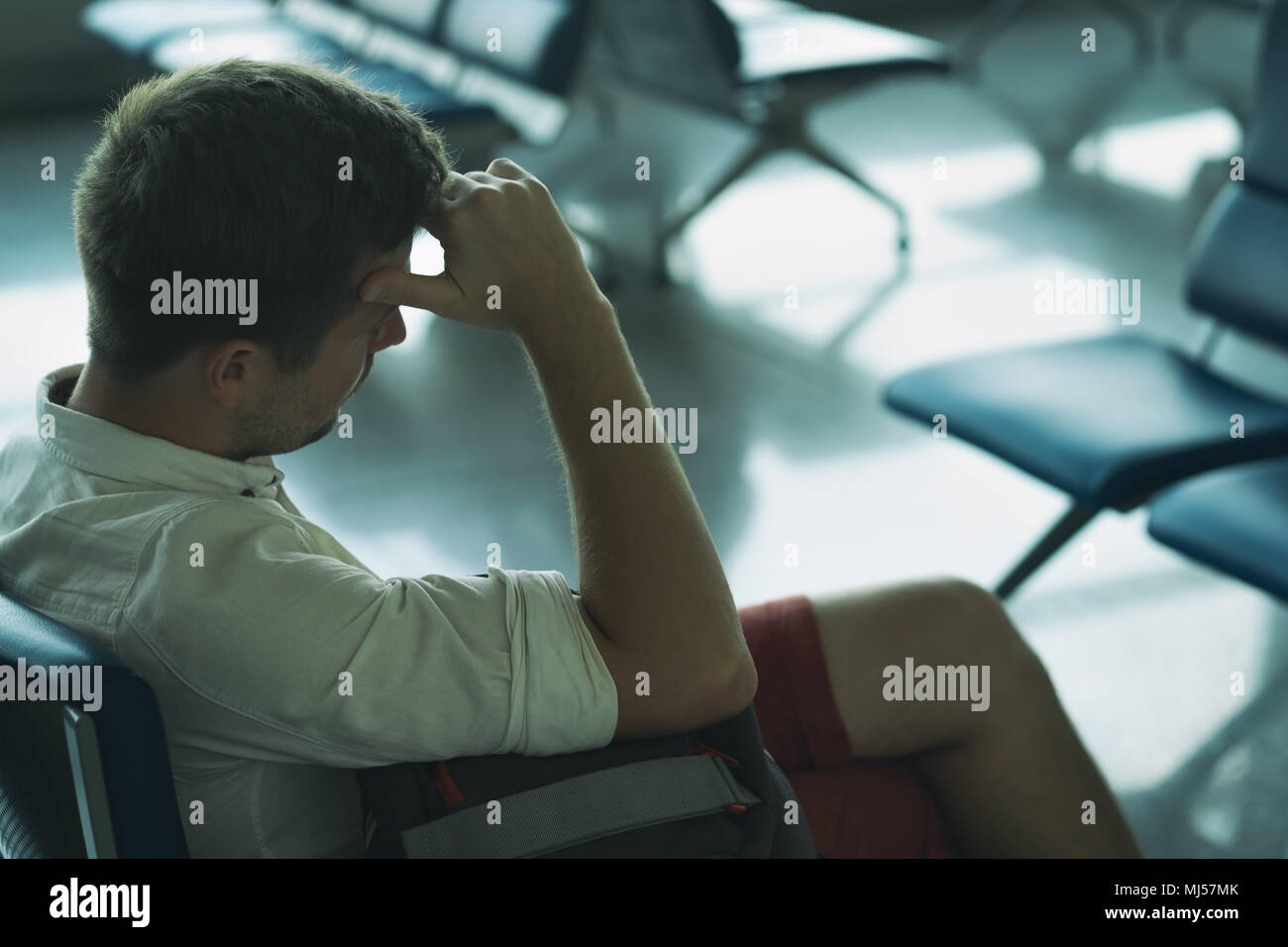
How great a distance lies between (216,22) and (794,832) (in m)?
3.90

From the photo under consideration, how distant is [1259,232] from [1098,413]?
21.1 inches

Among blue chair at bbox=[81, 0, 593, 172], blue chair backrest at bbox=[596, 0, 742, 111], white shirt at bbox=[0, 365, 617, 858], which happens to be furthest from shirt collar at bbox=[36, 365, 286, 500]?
blue chair backrest at bbox=[596, 0, 742, 111]

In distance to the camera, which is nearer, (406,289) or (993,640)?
(406,289)

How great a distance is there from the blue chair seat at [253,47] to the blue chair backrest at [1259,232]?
2.42m

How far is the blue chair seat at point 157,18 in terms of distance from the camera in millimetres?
4371

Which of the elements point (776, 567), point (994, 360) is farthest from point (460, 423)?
point (994, 360)

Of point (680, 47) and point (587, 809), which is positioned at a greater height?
point (680, 47)

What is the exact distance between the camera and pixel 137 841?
0.87m

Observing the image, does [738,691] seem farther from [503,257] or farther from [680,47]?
[680,47]

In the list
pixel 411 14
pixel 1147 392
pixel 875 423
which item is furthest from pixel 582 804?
pixel 411 14

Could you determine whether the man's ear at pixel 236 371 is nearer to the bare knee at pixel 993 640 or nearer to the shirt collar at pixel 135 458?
the shirt collar at pixel 135 458

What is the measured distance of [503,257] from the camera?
3.67 ft

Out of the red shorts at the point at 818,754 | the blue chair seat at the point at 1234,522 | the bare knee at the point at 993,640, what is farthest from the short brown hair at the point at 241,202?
the blue chair seat at the point at 1234,522

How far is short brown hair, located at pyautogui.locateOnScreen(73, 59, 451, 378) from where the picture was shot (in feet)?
3.14
